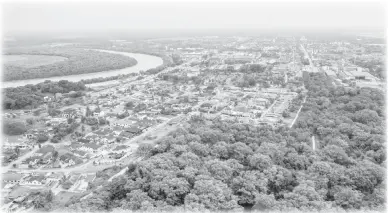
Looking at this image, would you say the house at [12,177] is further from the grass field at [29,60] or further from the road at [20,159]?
the grass field at [29,60]

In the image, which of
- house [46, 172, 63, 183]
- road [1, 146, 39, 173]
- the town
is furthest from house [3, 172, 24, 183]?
house [46, 172, 63, 183]

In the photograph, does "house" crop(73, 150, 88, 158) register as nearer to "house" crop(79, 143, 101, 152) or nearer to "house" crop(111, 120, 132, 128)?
"house" crop(79, 143, 101, 152)

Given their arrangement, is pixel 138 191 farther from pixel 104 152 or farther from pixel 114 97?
pixel 114 97

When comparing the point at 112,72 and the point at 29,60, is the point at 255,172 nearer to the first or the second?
the point at 112,72

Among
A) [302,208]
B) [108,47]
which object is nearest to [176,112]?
[302,208]

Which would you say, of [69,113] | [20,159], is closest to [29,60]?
[69,113]
